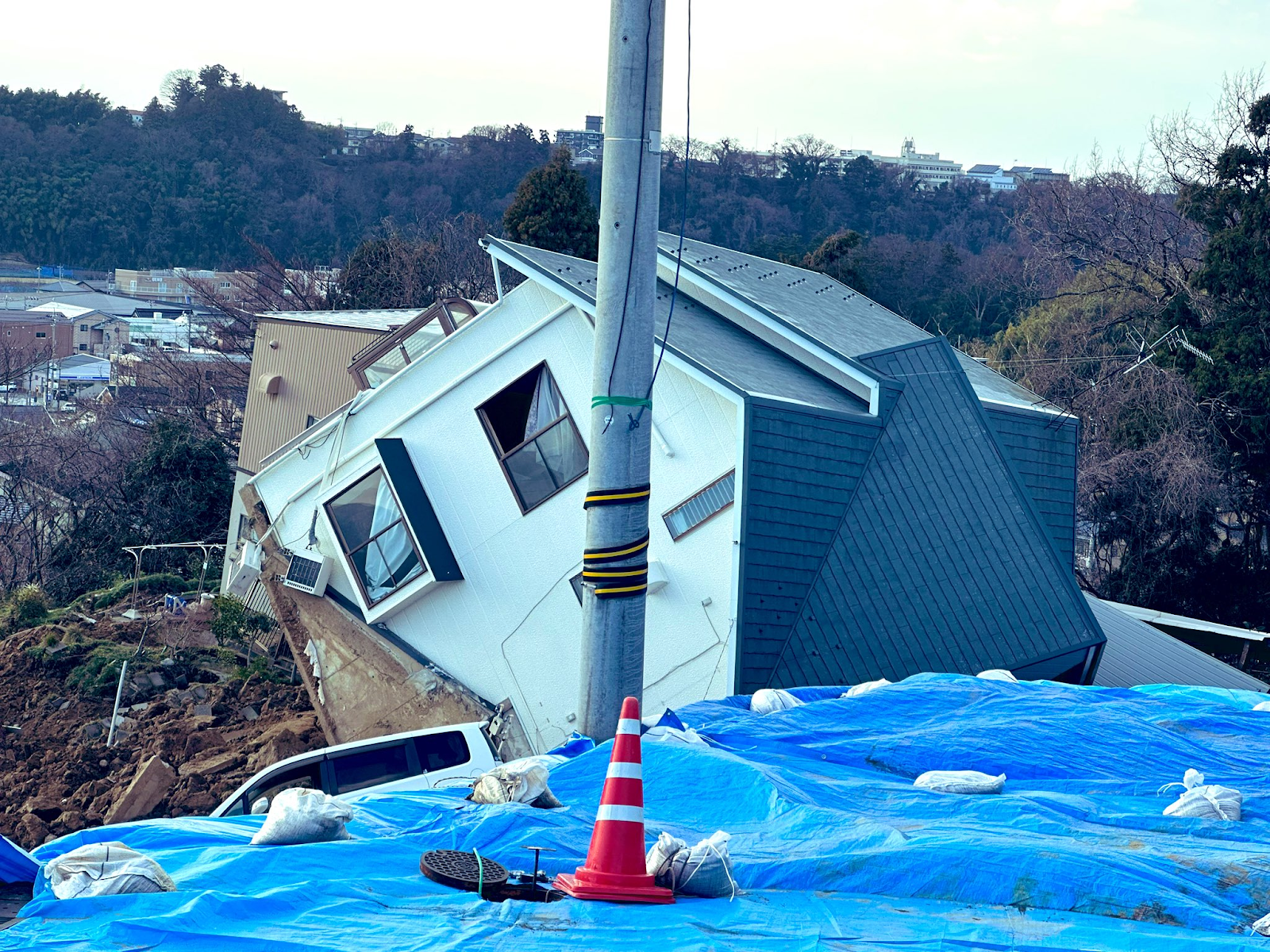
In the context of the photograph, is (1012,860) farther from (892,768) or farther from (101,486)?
(101,486)

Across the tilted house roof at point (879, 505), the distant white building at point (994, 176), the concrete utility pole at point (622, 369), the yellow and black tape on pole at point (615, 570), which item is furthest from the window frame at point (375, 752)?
the distant white building at point (994, 176)

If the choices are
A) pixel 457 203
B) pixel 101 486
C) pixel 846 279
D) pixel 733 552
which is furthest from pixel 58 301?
pixel 733 552

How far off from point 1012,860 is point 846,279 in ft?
104

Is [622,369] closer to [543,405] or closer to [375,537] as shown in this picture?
[543,405]

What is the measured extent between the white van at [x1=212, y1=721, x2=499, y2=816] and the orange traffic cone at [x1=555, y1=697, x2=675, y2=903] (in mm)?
4772

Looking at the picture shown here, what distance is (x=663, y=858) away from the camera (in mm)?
4461

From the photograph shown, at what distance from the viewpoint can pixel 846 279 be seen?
34.9 meters

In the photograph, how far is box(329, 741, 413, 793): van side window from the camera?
9.54 m

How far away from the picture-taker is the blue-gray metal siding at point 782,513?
10.5m

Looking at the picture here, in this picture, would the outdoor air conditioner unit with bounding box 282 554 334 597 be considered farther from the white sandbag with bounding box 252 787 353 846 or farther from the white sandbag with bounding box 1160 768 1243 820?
the white sandbag with bounding box 1160 768 1243 820

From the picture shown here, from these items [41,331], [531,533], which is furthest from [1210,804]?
[41,331]

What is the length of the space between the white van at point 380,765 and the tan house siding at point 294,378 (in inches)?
429

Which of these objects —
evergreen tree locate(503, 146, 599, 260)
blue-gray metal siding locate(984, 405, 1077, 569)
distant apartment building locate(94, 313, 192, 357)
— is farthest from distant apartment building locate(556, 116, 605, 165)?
blue-gray metal siding locate(984, 405, 1077, 569)

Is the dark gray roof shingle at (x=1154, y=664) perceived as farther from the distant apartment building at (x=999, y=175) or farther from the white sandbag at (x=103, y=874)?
the distant apartment building at (x=999, y=175)
